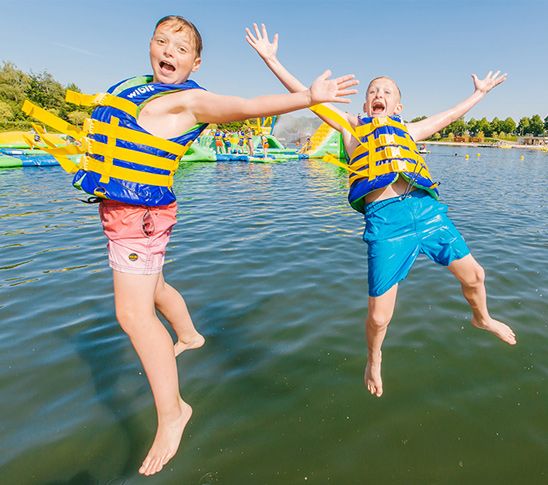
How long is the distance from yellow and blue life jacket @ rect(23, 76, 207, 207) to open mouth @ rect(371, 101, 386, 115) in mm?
1757

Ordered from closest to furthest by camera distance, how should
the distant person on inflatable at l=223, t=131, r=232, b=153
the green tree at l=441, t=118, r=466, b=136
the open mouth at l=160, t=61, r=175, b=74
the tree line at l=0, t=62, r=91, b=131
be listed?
the open mouth at l=160, t=61, r=175, b=74, the distant person on inflatable at l=223, t=131, r=232, b=153, the tree line at l=0, t=62, r=91, b=131, the green tree at l=441, t=118, r=466, b=136

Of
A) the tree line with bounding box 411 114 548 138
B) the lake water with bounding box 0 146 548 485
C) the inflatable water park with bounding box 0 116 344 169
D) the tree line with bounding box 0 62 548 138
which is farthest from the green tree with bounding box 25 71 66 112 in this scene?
the tree line with bounding box 411 114 548 138

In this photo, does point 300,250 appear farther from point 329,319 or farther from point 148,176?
point 148,176

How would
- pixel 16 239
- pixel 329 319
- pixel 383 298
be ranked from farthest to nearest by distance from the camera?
pixel 16 239 → pixel 329 319 → pixel 383 298

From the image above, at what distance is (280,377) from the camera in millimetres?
3156

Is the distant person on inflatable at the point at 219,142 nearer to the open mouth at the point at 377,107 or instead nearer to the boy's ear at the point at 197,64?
the open mouth at the point at 377,107

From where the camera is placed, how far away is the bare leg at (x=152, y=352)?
2.18 m

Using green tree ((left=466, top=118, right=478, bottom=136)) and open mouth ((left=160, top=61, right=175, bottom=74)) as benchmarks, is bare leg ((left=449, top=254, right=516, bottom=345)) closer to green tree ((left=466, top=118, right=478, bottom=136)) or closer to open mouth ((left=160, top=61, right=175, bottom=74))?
open mouth ((left=160, top=61, right=175, bottom=74))

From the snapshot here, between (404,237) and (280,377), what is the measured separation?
166 cm

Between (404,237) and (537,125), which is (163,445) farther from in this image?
(537,125)

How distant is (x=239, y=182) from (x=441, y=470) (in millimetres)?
14907

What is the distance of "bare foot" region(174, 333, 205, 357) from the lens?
3311mm

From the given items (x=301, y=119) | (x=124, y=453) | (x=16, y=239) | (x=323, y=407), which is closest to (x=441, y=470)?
(x=323, y=407)

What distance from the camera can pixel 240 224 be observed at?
8.59 m
